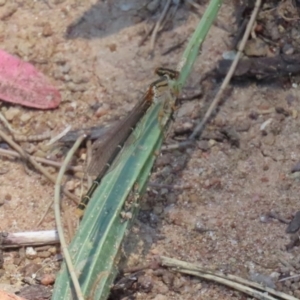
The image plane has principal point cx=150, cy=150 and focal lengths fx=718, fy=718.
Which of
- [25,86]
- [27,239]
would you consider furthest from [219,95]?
[27,239]

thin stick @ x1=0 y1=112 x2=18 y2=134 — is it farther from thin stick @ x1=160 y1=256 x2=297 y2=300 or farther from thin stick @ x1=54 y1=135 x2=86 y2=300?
thin stick @ x1=160 y1=256 x2=297 y2=300

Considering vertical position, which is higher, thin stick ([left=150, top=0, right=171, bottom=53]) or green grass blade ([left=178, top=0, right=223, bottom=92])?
green grass blade ([left=178, top=0, right=223, bottom=92])

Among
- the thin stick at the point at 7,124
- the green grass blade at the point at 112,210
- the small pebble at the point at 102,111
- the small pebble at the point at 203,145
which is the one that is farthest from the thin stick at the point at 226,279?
the thin stick at the point at 7,124

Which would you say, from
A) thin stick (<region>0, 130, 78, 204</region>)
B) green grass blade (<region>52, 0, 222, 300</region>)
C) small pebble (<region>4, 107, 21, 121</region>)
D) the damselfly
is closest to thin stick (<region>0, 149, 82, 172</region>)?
thin stick (<region>0, 130, 78, 204</region>)

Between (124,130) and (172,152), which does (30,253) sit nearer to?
(124,130)

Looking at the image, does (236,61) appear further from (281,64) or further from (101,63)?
(101,63)

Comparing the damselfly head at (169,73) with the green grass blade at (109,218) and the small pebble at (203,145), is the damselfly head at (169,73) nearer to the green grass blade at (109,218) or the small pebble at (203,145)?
the green grass blade at (109,218)
